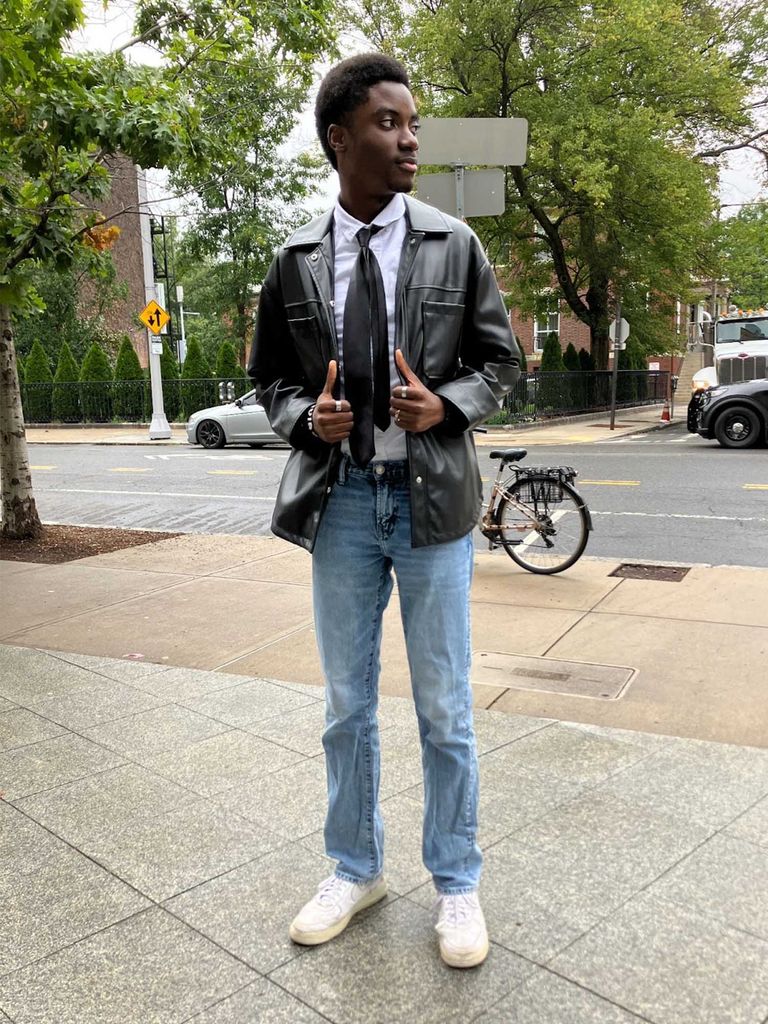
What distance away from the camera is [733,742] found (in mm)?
3648

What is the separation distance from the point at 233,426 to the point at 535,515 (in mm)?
13834

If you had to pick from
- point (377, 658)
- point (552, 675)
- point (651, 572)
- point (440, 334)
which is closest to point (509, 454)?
point (651, 572)

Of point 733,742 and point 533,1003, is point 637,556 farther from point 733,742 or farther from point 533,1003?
point 533,1003

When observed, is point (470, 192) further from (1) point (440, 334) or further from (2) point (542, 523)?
(1) point (440, 334)

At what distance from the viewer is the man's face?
219cm

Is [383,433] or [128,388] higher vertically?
[128,388]

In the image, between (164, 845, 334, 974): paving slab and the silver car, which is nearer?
(164, 845, 334, 974): paving slab

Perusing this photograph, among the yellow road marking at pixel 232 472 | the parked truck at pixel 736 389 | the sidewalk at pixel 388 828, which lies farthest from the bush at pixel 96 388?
the sidewalk at pixel 388 828

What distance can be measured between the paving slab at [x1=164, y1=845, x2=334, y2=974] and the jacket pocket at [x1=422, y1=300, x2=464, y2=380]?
1.51 meters

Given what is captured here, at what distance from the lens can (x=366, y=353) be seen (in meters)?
2.24

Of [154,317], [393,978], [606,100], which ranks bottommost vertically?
[393,978]

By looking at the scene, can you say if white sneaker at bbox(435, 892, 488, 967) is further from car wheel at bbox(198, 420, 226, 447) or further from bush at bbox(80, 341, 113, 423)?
bush at bbox(80, 341, 113, 423)

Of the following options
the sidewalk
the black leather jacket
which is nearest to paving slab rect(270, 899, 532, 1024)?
the sidewalk

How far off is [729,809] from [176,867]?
5.89 feet
